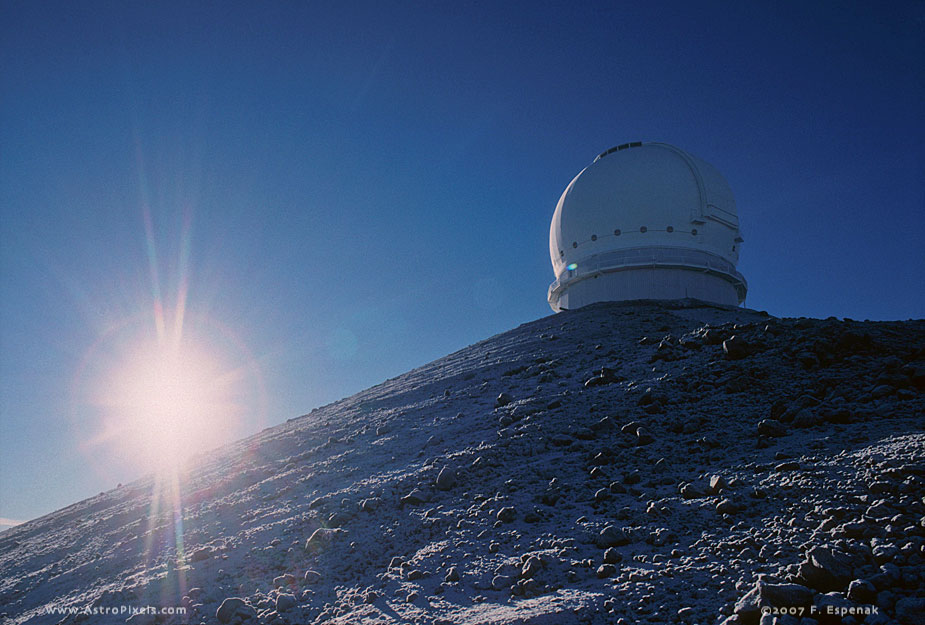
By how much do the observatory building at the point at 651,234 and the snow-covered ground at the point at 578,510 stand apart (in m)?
10.5

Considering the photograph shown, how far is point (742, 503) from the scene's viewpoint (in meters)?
5.95

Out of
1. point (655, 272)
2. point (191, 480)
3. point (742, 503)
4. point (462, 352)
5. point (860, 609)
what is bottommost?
point (860, 609)

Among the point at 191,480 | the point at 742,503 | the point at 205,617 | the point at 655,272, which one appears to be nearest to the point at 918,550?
the point at 742,503

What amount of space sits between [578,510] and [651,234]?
63.0 ft

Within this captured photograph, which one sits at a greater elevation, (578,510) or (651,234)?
(651,234)

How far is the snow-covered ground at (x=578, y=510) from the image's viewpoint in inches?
189

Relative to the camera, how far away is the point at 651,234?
945 inches

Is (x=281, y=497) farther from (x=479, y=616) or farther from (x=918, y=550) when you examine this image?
(x=918, y=550)

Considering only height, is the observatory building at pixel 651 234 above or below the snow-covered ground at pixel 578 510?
above

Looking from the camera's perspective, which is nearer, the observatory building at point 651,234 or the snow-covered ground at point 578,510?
the snow-covered ground at point 578,510

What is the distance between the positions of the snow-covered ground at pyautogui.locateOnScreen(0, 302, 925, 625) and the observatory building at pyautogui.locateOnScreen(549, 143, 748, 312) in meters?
10.5

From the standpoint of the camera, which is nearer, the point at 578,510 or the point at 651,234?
the point at 578,510

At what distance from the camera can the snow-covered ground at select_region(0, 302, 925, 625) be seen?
189 inches

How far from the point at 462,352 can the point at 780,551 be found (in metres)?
17.2
